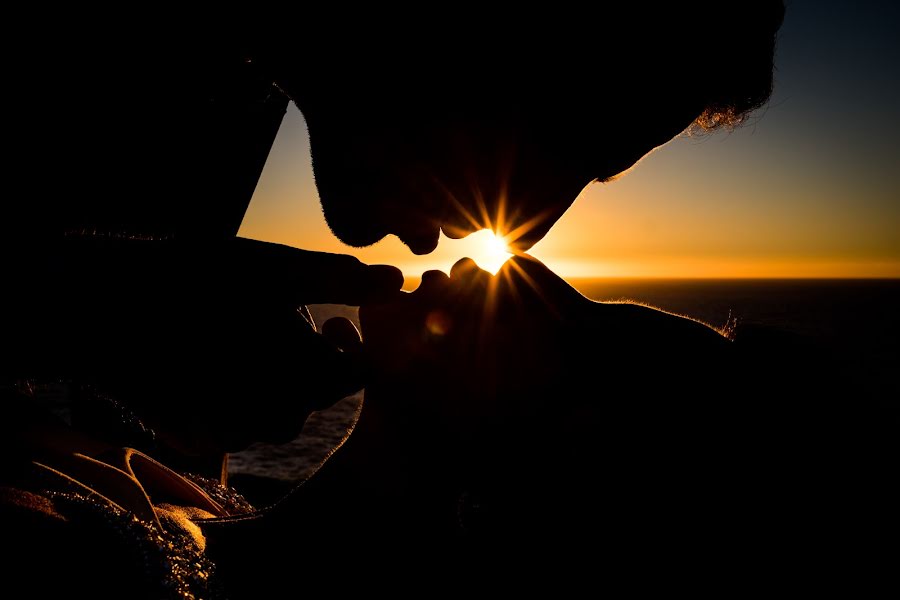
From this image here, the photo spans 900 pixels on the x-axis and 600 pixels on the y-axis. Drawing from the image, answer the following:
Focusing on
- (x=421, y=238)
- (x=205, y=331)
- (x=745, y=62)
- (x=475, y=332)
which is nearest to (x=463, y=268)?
(x=475, y=332)

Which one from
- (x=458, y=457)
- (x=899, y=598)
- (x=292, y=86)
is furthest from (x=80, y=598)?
(x=899, y=598)

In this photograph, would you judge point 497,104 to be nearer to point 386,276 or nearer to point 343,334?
point 386,276

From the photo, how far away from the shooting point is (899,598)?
87 centimetres

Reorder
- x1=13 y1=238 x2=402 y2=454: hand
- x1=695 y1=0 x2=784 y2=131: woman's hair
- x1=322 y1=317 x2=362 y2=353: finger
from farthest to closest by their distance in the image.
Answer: x1=695 y1=0 x2=784 y2=131: woman's hair, x1=322 y1=317 x2=362 y2=353: finger, x1=13 y1=238 x2=402 y2=454: hand

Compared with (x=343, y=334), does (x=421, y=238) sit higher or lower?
higher

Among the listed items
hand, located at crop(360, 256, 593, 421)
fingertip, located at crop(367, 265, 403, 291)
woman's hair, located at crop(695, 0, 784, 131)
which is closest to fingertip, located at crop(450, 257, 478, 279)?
hand, located at crop(360, 256, 593, 421)

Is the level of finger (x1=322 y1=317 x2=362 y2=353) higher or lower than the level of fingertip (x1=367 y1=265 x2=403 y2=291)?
lower

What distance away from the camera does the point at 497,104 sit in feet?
3.68

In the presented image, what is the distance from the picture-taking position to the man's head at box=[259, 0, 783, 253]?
107cm

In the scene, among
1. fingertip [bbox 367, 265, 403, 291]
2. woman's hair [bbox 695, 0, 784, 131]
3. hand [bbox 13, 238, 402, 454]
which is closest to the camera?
hand [bbox 13, 238, 402, 454]

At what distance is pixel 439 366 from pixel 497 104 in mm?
A: 540

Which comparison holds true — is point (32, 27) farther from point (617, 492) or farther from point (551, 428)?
point (617, 492)

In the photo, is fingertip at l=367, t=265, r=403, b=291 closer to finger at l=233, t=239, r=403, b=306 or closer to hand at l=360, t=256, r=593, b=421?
finger at l=233, t=239, r=403, b=306

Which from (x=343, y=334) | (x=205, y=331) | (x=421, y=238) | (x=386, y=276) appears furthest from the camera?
(x=421, y=238)
